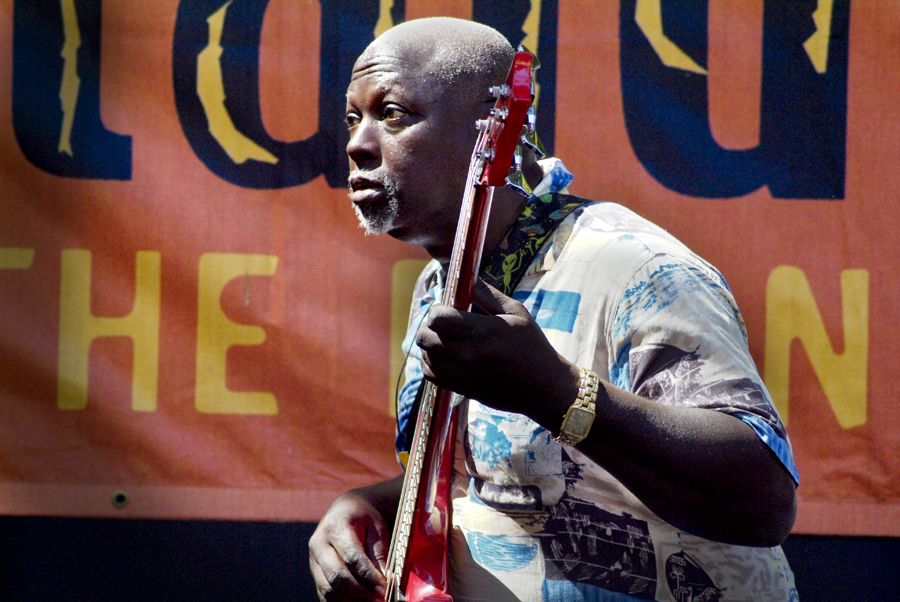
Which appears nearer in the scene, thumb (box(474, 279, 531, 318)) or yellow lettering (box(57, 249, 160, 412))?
thumb (box(474, 279, 531, 318))

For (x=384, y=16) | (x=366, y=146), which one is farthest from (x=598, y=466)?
(x=384, y=16)

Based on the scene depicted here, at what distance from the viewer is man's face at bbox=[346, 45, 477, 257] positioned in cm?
146

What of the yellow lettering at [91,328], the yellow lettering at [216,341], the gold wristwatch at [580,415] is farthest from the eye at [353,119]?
the yellow lettering at [91,328]

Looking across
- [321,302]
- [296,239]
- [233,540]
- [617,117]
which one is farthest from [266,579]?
[617,117]

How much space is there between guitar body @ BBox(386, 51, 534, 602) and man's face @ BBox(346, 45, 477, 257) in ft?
1.25

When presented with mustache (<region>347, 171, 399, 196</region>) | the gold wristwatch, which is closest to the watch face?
the gold wristwatch

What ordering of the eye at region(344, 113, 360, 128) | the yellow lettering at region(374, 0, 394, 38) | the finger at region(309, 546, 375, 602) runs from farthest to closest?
the yellow lettering at region(374, 0, 394, 38)
the eye at region(344, 113, 360, 128)
the finger at region(309, 546, 375, 602)

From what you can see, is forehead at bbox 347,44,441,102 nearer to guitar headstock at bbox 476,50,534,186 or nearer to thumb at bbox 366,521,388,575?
guitar headstock at bbox 476,50,534,186

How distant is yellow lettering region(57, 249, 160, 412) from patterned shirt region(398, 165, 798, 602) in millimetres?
1350

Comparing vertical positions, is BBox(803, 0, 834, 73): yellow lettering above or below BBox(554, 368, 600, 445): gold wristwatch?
above

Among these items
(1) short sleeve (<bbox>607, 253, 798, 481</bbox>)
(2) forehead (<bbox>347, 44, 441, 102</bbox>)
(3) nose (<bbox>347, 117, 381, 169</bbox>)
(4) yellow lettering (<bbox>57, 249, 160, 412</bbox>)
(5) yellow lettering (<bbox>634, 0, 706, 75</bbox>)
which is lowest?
(4) yellow lettering (<bbox>57, 249, 160, 412</bbox>)

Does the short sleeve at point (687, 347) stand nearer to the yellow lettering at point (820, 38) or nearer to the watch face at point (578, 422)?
the watch face at point (578, 422)

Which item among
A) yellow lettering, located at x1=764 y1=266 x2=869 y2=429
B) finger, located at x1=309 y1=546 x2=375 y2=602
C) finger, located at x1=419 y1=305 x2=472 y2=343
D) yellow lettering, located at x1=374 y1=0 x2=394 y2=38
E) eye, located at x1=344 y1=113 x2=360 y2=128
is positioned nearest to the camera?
finger, located at x1=419 y1=305 x2=472 y2=343

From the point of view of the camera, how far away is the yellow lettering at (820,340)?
224 cm
